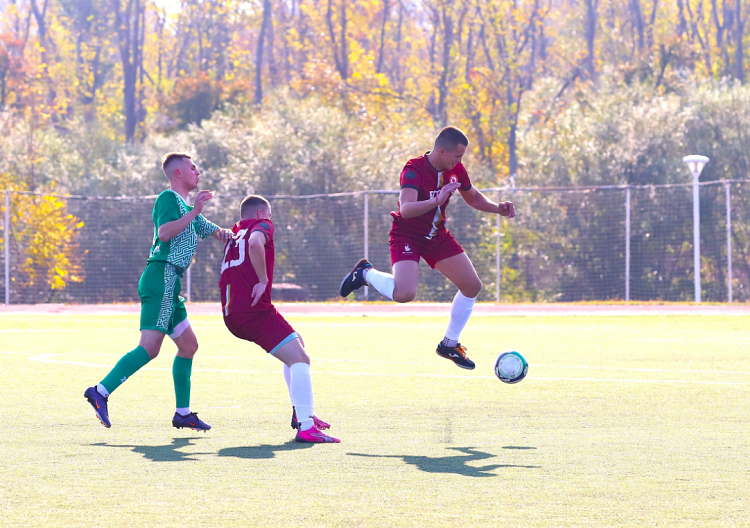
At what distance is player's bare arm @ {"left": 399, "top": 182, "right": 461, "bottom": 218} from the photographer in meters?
8.34

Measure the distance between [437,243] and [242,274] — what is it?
2.66m

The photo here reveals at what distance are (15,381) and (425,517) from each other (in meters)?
6.70

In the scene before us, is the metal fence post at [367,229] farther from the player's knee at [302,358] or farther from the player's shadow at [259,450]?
the player's shadow at [259,450]

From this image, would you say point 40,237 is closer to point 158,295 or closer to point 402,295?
point 402,295

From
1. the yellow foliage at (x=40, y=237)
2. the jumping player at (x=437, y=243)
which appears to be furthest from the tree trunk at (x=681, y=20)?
the jumping player at (x=437, y=243)

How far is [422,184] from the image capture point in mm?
8961

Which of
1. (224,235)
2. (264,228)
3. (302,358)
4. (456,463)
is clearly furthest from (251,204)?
(456,463)

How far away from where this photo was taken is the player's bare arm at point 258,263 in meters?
7.03

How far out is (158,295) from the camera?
7543 millimetres

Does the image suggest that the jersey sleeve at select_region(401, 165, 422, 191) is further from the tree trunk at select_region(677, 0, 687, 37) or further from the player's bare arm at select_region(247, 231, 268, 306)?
the tree trunk at select_region(677, 0, 687, 37)

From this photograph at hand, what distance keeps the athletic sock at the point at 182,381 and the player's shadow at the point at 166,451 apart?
0.56m

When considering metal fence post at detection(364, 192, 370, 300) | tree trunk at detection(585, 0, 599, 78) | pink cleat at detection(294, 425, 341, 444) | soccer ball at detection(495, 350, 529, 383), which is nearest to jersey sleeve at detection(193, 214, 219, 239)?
pink cleat at detection(294, 425, 341, 444)

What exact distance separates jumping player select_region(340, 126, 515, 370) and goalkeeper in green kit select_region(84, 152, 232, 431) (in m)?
1.91

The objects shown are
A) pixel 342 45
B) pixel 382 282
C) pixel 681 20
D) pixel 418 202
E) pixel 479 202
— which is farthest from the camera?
pixel 681 20
